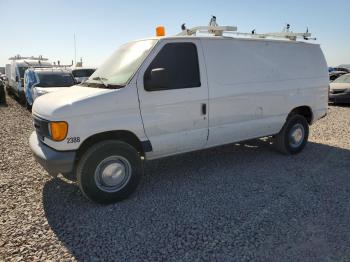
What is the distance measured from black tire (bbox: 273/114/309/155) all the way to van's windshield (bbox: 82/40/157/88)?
331cm

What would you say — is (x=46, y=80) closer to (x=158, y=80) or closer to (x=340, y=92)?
(x=158, y=80)

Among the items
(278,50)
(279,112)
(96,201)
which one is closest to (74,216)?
(96,201)

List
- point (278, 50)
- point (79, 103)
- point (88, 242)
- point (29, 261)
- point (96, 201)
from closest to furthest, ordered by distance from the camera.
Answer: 1. point (29, 261)
2. point (88, 242)
3. point (79, 103)
4. point (96, 201)
5. point (278, 50)

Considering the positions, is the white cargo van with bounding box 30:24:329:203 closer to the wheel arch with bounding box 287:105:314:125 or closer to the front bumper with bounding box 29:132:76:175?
the front bumper with bounding box 29:132:76:175

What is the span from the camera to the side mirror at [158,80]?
4.15 m

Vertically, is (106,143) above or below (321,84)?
below

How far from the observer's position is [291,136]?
257 inches

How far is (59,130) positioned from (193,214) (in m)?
1.94

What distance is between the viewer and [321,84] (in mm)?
6742

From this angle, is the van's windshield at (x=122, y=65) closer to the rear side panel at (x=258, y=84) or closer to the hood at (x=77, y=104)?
the hood at (x=77, y=104)

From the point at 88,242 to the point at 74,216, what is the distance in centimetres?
67

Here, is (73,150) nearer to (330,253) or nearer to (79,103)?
(79,103)

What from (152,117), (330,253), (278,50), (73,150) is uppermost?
(278,50)

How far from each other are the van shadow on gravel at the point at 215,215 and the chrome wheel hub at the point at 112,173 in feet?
0.86
